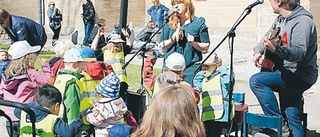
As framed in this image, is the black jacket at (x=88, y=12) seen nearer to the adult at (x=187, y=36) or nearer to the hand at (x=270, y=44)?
the adult at (x=187, y=36)

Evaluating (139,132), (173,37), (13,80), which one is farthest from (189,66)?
(139,132)

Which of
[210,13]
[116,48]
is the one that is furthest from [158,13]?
[116,48]

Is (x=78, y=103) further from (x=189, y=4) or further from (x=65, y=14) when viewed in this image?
(x=65, y=14)

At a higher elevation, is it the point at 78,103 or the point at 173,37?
the point at 173,37

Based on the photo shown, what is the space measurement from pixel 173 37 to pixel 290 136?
6.07 ft

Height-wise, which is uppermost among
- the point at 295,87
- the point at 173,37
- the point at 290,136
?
the point at 173,37

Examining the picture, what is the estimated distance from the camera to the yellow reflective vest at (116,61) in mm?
8383

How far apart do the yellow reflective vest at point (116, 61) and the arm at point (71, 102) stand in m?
1.80

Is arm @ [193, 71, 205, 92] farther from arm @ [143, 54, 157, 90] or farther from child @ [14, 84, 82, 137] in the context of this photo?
child @ [14, 84, 82, 137]

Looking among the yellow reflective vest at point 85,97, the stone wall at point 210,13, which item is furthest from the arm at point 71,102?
the stone wall at point 210,13

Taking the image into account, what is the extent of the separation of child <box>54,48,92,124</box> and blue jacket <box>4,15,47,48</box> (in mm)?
2074

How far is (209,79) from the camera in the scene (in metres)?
6.88

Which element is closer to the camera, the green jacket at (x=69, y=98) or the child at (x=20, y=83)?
the green jacket at (x=69, y=98)

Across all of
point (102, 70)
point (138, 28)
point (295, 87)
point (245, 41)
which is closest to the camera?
point (295, 87)
